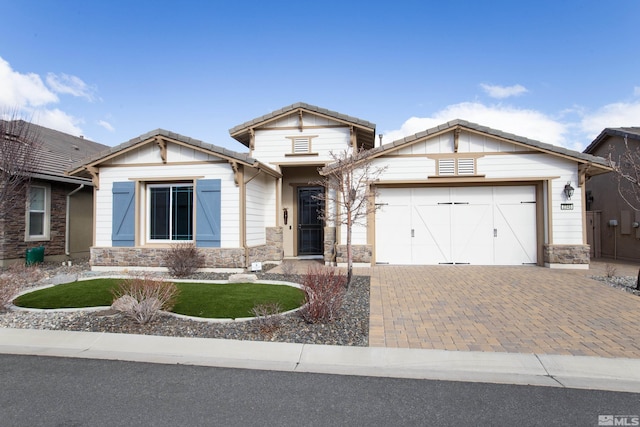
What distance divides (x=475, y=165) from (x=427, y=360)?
878cm

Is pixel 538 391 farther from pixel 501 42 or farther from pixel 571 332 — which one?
pixel 501 42

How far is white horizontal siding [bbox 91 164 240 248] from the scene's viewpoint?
11336 mm

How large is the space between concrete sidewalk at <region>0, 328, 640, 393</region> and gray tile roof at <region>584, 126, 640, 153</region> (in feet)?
41.4

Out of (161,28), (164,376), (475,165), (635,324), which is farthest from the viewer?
(161,28)

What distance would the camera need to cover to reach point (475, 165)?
11.9 m

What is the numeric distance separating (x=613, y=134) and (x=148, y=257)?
1792 cm

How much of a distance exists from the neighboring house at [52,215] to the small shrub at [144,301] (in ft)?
25.7

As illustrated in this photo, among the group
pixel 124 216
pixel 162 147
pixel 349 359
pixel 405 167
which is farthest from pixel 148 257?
pixel 349 359

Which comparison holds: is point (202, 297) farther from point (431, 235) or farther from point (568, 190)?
point (568, 190)

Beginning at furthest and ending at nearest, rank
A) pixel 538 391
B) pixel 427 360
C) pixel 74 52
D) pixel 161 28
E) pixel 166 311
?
pixel 74 52 → pixel 161 28 → pixel 166 311 → pixel 427 360 → pixel 538 391

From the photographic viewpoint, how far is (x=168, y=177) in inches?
459

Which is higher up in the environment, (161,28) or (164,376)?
(161,28)

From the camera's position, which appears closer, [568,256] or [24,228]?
[568,256]

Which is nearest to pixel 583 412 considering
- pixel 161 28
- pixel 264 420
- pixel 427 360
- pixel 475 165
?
pixel 427 360
